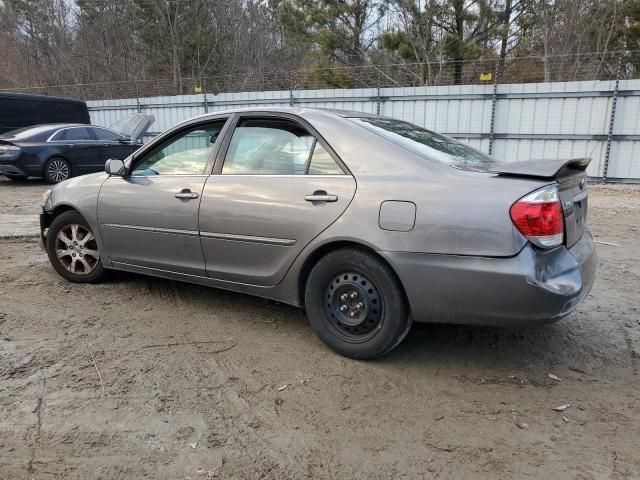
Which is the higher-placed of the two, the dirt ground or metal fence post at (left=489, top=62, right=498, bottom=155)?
metal fence post at (left=489, top=62, right=498, bottom=155)

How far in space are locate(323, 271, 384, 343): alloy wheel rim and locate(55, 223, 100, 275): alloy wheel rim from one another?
2.37m

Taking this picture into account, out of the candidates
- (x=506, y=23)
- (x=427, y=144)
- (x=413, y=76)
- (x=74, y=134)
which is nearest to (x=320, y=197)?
(x=427, y=144)

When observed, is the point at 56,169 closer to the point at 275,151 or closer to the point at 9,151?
the point at 9,151

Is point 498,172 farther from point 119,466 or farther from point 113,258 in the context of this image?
point 113,258

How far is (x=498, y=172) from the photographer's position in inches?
113

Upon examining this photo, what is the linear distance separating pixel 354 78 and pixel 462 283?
16387mm

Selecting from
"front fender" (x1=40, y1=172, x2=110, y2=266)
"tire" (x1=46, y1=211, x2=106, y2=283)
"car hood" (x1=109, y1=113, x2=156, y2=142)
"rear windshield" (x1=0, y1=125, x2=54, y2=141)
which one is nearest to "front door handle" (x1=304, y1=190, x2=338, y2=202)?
"front fender" (x1=40, y1=172, x2=110, y2=266)

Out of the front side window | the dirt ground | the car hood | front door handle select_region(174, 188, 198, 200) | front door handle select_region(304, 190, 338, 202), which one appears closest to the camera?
the dirt ground

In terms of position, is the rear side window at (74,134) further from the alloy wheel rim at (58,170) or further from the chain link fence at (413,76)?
the chain link fence at (413,76)

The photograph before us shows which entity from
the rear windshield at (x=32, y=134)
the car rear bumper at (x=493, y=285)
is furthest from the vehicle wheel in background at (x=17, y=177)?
the car rear bumper at (x=493, y=285)

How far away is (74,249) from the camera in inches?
180

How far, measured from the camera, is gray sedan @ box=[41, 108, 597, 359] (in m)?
2.72

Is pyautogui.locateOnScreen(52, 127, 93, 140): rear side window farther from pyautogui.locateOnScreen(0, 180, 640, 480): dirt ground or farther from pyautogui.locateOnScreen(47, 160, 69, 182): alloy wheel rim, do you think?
pyautogui.locateOnScreen(0, 180, 640, 480): dirt ground

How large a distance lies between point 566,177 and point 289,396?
2003 mm
